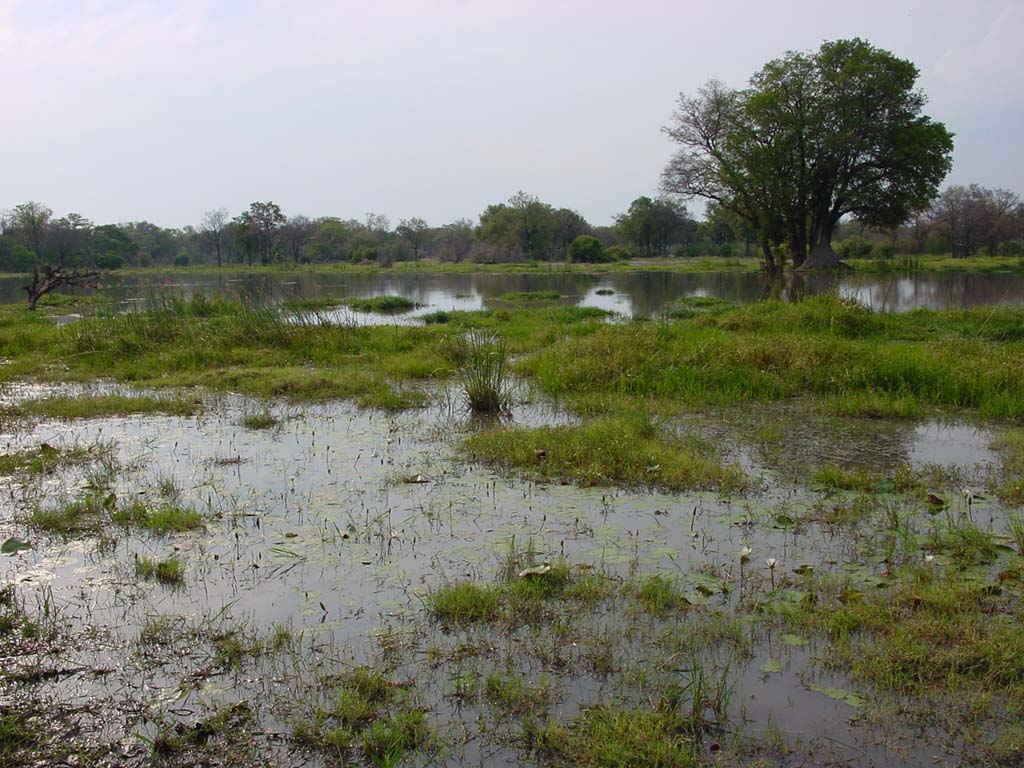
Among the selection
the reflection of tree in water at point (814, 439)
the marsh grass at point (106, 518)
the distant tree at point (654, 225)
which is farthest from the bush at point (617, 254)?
the marsh grass at point (106, 518)

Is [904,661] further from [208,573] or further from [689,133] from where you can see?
[689,133]

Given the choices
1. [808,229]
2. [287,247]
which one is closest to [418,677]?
[808,229]

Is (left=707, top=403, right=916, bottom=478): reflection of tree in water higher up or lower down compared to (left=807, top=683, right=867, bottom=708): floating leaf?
higher up

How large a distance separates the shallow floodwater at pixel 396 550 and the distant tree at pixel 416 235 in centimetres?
7658

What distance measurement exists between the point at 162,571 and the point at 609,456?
3.47 meters

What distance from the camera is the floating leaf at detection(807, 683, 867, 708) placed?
328 centimetres

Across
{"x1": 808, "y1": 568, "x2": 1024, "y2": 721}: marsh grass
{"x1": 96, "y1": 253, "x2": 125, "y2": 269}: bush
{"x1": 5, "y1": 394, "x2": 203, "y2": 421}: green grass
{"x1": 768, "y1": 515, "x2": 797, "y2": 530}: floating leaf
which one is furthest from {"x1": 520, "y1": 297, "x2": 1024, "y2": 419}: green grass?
{"x1": 96, "y1": 253, "x2": 125, "y2": 269}: bush

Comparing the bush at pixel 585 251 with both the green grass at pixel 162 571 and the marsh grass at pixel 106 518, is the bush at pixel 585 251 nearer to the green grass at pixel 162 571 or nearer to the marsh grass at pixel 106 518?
the marsh grass at pixel 106 518

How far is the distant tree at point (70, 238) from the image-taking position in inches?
2363

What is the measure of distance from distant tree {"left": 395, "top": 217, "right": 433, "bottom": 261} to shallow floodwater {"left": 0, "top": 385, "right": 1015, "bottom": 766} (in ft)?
251

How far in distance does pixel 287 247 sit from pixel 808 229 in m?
49.2

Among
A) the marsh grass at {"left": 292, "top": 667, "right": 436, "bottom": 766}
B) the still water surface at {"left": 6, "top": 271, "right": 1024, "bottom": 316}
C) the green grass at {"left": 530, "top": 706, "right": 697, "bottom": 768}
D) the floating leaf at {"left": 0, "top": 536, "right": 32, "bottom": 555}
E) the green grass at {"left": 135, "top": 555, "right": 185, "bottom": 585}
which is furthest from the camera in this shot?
the still water surface at {"left": 6, "top": 271, "right": 1024, "bottom": 316}

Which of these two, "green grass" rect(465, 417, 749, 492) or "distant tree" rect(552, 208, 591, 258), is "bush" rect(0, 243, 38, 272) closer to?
"distant tree" rect(552, 208, 591, 258)

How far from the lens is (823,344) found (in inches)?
398
